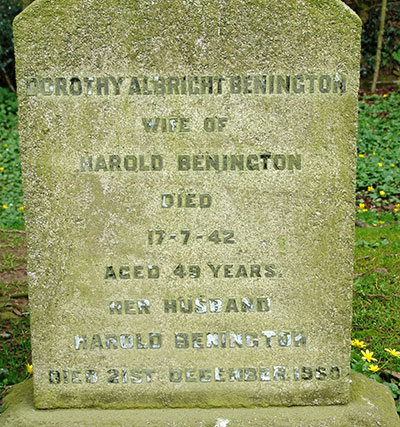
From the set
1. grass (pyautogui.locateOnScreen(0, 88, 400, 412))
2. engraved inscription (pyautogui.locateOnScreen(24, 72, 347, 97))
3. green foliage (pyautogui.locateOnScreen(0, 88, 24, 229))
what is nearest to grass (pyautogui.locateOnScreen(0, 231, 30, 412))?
grass (pyautogui.locateOnScreen(0, 88, 400, 412))

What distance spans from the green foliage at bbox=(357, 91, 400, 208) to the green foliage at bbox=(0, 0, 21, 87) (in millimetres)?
6736

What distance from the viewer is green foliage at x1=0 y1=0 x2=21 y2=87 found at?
10.4m

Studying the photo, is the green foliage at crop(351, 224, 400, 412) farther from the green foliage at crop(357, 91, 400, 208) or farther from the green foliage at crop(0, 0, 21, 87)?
the green foliage at crop(0, 0, 21, 87)

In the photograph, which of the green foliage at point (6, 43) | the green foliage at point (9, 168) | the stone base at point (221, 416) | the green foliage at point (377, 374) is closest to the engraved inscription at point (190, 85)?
the stone base at point (221, 416)

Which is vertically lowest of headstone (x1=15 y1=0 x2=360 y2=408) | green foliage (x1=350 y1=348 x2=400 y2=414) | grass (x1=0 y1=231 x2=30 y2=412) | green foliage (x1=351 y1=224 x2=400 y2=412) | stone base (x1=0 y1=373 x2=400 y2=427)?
grass (x1=0 y1=231 x2=30 y2=412)

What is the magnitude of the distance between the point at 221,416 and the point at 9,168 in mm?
6523

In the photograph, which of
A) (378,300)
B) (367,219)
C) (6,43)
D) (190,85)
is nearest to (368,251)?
(378,300)

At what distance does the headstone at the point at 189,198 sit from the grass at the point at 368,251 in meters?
0.92

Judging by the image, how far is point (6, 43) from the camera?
10633mm

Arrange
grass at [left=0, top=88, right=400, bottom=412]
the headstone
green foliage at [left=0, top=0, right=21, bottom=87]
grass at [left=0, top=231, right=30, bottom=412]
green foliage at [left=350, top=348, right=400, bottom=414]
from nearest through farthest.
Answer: the headstone
green foliage at [left=350, top=348, right=400, bottom=414]
grass at [left=0, top=231, right=30, bottom=412]
grass at [left=0, top=88, right=400, bottom=412]
green foliage at [left=0, top=0, right=21, bottom=87]

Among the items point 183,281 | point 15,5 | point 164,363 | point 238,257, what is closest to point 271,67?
point 238,257

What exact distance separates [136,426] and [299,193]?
1286 mm

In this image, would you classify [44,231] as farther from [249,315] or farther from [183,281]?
[249,315]

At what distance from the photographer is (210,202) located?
7.98 ft
